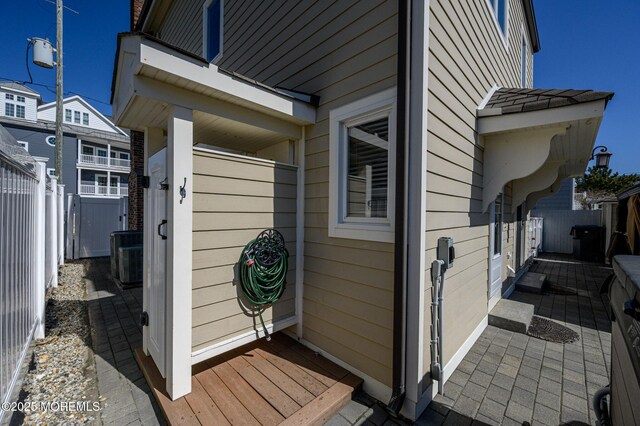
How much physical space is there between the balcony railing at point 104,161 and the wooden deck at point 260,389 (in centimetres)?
2173

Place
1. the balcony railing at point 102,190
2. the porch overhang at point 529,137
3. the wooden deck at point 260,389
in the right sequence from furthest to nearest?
the balcony railing at point 102,190, the porch overhang at point 529,137, the wooden deck at point 260,389

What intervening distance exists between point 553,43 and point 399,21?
27.7 feet

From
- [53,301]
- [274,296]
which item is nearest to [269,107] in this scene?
[274,296]

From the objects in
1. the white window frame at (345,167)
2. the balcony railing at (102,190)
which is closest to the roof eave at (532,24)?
the white window frame at (345,167)

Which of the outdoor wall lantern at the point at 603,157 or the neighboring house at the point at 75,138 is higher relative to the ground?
the neighboring house at the point at 75,138

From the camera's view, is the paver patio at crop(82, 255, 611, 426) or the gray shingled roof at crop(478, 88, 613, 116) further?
the gray shingled roof at crop(478, 88, 613, 116)

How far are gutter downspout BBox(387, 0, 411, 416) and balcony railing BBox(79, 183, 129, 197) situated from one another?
2133cm

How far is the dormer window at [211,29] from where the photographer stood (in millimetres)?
5227

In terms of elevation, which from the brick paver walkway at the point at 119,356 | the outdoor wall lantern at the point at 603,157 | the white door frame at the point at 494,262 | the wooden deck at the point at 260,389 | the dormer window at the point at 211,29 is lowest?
the brick paver walkway at the point at 119,356

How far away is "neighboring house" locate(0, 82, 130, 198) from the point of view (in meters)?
15.6

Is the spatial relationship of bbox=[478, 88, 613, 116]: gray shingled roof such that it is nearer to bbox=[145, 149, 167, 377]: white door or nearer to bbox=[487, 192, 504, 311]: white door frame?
bbox=[487, 192, 504, 311]: white door frame

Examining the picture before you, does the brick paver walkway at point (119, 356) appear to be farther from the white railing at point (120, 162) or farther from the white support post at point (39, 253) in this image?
the white railing at point (120, 162)

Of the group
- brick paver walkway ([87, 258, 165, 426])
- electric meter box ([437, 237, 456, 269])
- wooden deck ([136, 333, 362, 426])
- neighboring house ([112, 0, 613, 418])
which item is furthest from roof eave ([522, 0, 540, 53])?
brick paver walkway ([87, 258, 165, 426])

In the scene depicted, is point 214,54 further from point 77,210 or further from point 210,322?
point 77,210
